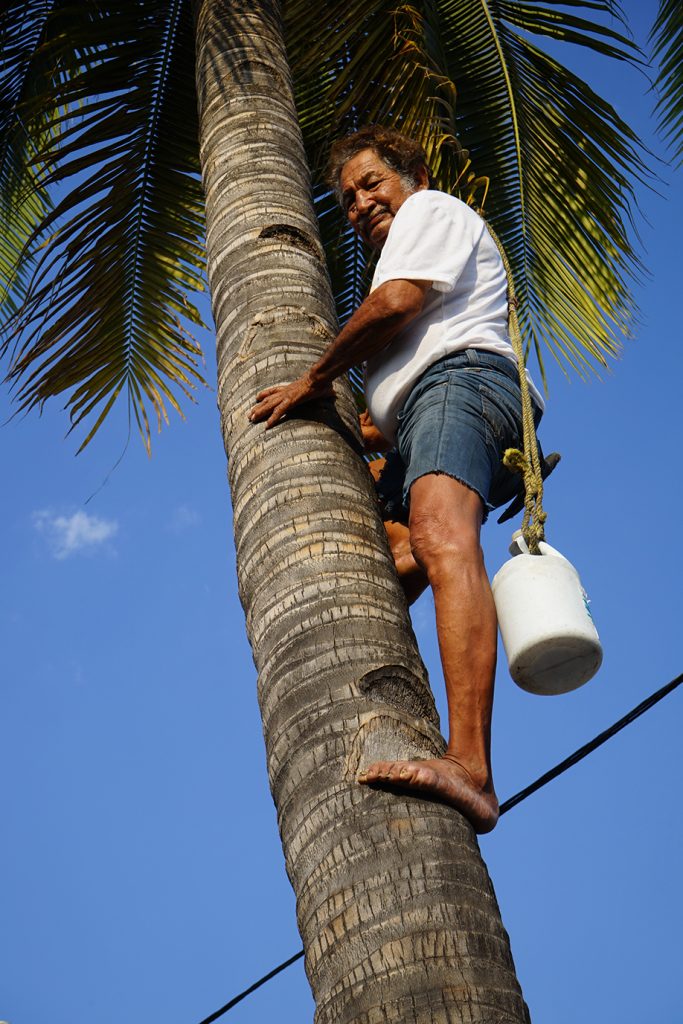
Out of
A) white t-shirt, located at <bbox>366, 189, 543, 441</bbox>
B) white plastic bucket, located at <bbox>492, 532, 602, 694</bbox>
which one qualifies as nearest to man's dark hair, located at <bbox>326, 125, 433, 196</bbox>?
white t-shirt, located at <bbox>366, 189, 543, 441</bbox>

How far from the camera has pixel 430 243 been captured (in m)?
3.09

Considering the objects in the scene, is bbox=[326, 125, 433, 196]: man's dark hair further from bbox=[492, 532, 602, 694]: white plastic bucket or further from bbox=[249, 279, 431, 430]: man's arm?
bbox=[492, 532, 602, 694]: white plastic bucket

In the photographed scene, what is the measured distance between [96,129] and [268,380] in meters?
3.14

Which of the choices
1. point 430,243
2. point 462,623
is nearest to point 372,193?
point 430,243

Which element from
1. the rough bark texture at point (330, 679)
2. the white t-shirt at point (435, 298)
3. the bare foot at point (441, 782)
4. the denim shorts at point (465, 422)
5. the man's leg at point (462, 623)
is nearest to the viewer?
the rough bark texture at point (330, 679)

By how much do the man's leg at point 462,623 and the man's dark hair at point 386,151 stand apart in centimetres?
140

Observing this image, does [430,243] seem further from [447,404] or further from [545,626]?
[545,626]

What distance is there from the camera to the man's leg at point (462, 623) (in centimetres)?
226

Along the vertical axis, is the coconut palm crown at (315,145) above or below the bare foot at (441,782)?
above

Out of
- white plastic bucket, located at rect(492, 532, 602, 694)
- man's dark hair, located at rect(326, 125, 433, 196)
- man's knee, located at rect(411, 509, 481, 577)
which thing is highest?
man's dark hair, located at rect(326, 125, 433, 196)

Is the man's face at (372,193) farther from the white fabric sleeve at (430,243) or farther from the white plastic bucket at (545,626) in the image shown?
the white plastic bucket at (545,626)

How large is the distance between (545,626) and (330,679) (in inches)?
18.8

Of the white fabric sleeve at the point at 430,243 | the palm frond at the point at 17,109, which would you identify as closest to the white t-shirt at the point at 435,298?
the white fabric sleeve at the point at 430,243

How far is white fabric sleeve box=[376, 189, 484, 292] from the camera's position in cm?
303
